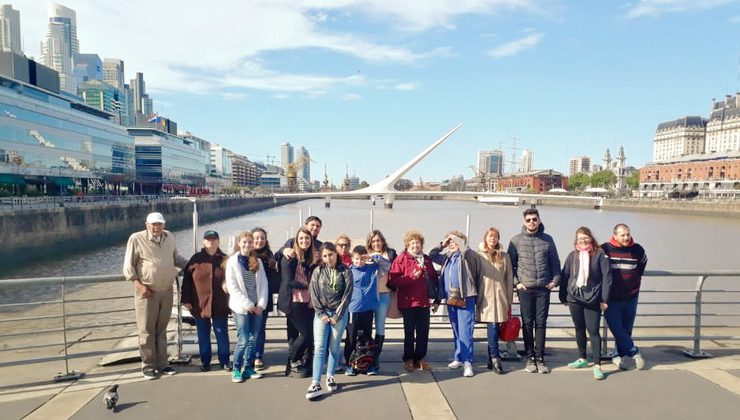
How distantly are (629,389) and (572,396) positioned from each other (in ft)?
1.85

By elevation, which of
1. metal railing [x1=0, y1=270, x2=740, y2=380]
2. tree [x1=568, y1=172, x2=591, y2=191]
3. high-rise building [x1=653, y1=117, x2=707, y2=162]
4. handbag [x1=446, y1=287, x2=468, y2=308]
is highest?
high-rise building [x1=653, y1=117, x2=707, y2=162]

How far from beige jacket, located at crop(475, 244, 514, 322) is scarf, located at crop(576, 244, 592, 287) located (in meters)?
0.61

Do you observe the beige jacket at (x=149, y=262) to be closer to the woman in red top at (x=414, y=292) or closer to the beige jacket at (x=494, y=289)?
the woman in red top at (x=414, y=292)

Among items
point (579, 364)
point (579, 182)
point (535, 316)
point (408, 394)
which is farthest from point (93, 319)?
point (579, 182)

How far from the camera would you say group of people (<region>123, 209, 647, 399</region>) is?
13.4ft

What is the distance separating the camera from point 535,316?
4453 mm

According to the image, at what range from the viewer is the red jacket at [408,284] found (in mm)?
4293

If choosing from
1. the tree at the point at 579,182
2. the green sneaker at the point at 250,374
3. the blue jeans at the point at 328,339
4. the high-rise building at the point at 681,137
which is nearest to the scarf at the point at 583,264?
the blue jeans at the point at 328,339

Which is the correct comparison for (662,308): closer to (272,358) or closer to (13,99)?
(272,358)

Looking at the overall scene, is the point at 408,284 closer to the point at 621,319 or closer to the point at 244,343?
the point at 244,343

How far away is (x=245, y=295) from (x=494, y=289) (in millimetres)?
2348

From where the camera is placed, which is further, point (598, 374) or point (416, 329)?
point (416, 329)

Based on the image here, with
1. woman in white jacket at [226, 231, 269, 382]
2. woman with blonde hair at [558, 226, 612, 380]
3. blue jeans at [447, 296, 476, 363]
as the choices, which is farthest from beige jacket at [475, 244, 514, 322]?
woman in white jacket at [226, 231, 269, 382]

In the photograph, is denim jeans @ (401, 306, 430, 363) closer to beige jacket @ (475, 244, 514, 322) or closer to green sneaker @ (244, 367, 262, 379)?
beige jacket @ (475, 244, 514, 322)
